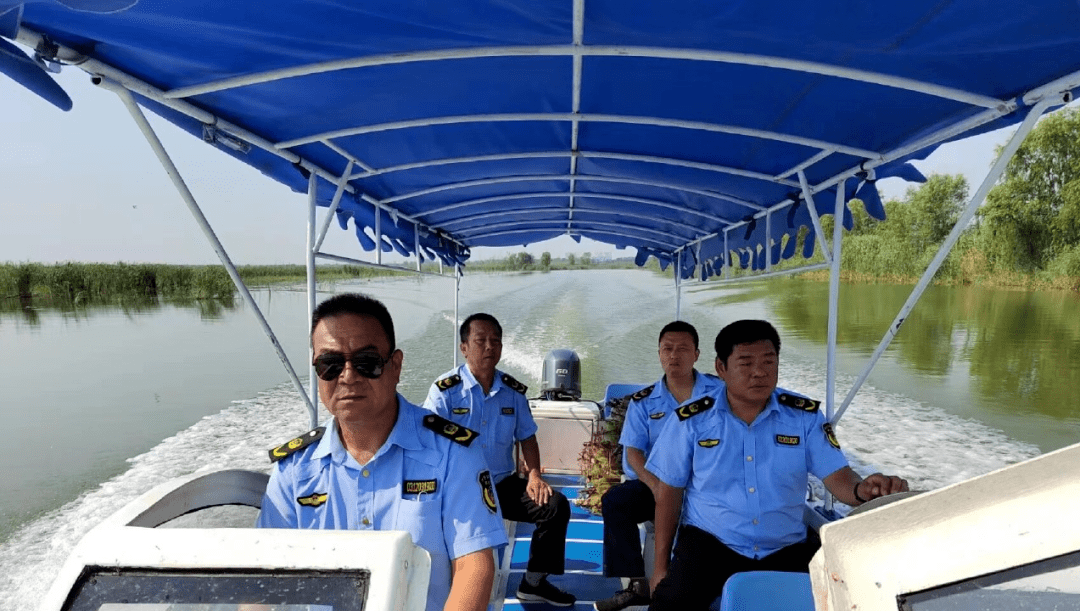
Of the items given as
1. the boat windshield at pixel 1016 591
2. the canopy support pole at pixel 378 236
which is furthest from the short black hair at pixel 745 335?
the canopy support pole at pixel 378 236

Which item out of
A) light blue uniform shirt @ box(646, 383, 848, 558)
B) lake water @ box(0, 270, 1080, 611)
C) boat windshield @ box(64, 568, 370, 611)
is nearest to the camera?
boat windshield @ box(64, 568, 370, 611)

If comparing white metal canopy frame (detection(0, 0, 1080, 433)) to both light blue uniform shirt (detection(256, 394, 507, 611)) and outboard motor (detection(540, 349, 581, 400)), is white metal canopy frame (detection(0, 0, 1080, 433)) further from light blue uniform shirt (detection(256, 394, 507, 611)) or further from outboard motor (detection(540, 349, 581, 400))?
outboard motor (detection(540, 349, 581, 400))

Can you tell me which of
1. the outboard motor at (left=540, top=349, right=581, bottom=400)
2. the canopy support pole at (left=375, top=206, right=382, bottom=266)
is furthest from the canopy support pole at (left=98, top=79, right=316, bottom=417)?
the outboard motor at (left=540, top=349, right=581, bottom=400)

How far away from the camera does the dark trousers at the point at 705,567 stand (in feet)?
5.83

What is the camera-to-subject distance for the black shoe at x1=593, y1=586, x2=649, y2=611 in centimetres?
236

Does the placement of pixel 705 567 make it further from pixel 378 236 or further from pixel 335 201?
pixel 378 236

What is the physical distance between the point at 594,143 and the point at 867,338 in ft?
57.7

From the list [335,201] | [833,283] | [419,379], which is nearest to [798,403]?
[833,283]

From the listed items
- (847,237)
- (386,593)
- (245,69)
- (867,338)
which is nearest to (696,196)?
(245,69)

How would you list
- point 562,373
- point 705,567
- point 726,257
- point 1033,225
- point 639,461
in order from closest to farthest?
point 705,567 → point 639,461 → point 726,257 → point 562,373 → point 1033,225

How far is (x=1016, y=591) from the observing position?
499 mm

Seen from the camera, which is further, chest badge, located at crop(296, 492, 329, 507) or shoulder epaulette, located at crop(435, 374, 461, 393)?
shoulder epaulette, located at crop(435, 374, 461, 393)

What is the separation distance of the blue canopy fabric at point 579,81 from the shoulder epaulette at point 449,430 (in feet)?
3.12

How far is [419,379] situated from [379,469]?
33.3 feet
